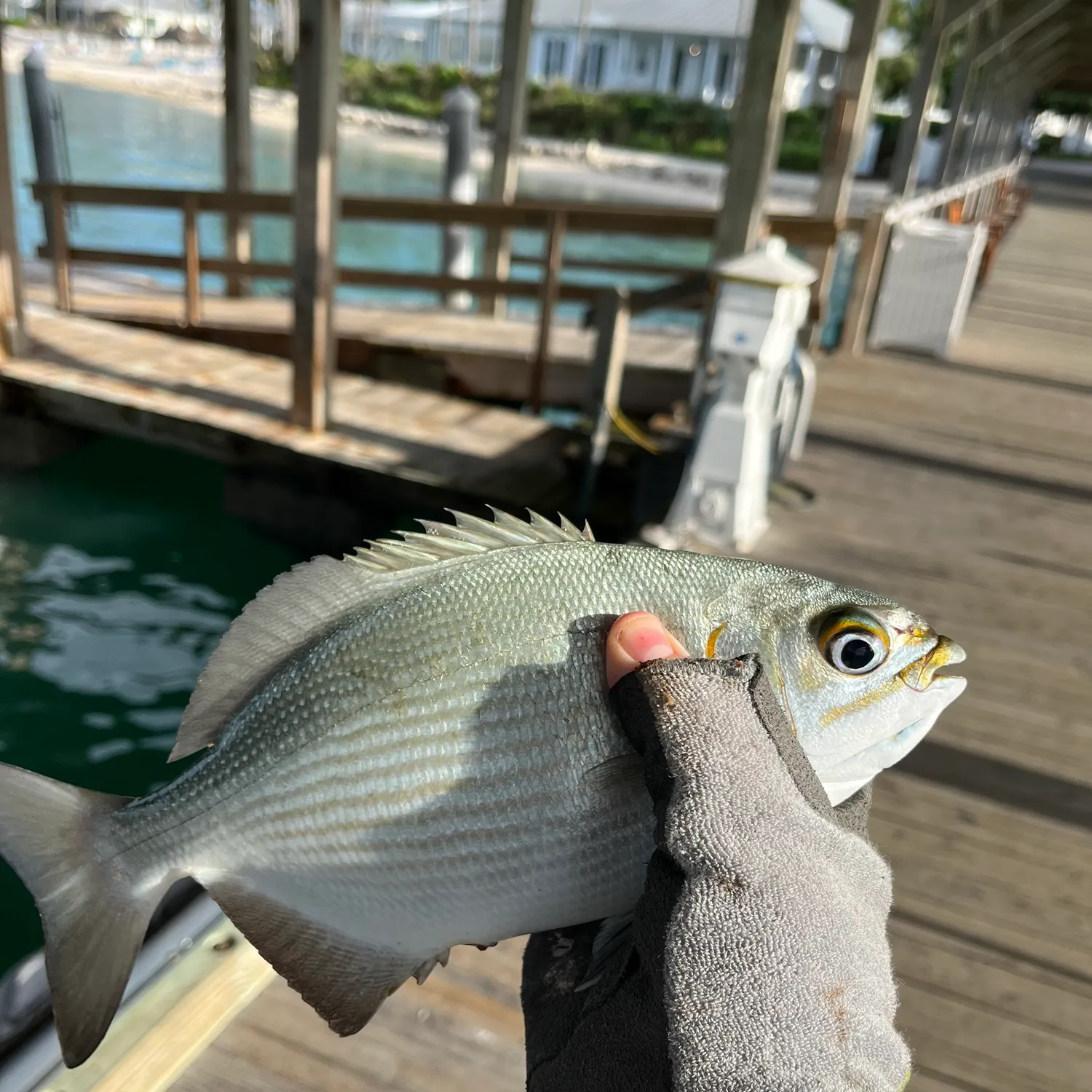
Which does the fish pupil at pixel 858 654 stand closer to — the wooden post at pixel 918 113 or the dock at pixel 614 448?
the dock at pixel 614 448

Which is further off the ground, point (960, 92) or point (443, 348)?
point (960, 92)

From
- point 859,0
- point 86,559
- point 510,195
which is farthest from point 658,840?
point 510,195

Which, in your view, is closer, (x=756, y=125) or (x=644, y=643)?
(x=644, y=643)

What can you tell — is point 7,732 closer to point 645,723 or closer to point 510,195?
point 645,723

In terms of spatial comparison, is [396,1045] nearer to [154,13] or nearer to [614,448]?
[614,448]

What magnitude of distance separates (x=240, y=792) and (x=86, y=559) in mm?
5549

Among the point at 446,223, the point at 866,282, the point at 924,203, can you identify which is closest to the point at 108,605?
the point at 446,223

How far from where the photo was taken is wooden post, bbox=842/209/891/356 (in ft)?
26.0

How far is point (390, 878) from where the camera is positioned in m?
1.17

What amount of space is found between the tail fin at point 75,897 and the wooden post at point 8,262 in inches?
222

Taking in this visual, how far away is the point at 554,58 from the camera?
50156mm

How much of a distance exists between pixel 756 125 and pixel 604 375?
163cm

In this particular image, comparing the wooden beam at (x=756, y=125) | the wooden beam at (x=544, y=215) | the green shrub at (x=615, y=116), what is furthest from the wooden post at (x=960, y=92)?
the green shrub at (x=615, y=116)

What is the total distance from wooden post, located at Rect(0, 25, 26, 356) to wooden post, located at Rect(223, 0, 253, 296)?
6.53 ft
